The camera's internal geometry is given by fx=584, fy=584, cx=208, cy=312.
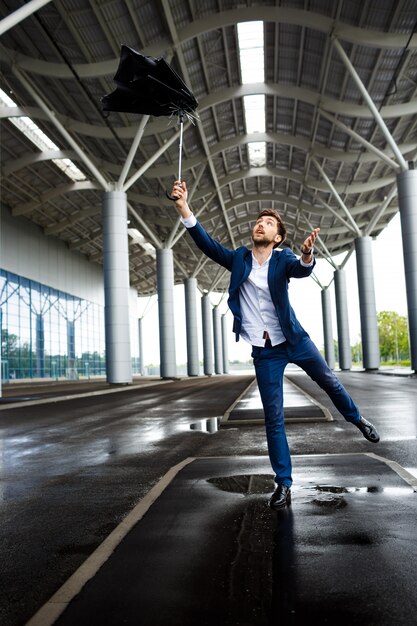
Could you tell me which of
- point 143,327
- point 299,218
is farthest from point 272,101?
point 143,327

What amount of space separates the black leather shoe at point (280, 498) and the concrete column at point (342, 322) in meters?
54.8

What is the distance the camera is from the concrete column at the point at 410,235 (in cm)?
2655

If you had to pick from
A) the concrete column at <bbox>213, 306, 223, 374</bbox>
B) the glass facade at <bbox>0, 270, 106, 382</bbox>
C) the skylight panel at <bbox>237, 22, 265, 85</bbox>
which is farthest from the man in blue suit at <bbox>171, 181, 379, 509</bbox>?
the concrete column at <bbox>213, 306, 223, 374</bbox>

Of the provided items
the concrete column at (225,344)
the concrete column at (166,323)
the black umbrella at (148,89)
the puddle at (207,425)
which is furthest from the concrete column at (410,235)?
the concrete column at (225,344)

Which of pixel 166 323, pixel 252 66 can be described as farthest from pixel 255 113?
pixel 166 323

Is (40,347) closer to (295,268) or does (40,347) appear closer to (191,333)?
(191,333)

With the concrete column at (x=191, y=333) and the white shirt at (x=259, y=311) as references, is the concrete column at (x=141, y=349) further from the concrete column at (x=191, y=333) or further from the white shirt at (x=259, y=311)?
the white shirt at (x=259, y=311)

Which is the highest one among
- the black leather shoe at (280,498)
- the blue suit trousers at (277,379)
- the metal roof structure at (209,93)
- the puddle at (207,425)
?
the metal roof structure at (209,93)

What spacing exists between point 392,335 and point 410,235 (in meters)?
82.8

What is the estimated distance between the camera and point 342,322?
58.4 meters

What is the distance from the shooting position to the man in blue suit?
13.9ft

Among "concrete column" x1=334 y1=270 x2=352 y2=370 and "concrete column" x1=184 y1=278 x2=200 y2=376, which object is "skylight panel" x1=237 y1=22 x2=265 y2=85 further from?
"concrete column" x1=334 y1=270 x2=352 y2=370

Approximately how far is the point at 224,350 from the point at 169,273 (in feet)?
164

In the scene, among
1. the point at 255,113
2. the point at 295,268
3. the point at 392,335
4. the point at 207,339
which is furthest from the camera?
the point at 392,335
